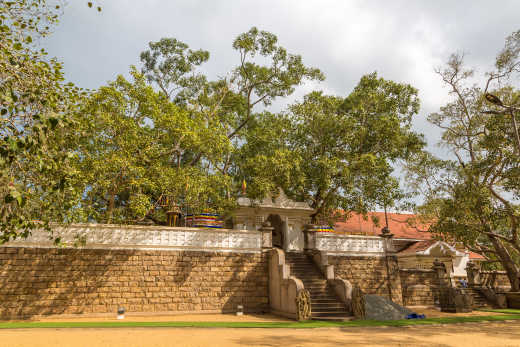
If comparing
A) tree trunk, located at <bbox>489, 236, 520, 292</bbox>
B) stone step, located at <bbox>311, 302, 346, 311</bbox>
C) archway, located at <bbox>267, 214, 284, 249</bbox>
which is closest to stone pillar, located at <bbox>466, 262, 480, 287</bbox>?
tree trunk, located at <bbox>489, 236, 520, 292</bbox>

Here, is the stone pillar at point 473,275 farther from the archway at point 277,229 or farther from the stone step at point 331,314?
the stone step at point 331,314

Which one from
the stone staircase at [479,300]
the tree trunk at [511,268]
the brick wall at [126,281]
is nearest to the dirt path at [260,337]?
the brick wall at [126,281]

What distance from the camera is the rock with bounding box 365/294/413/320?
11516 mm

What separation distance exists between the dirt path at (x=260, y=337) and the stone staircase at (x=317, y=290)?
6.74 ft

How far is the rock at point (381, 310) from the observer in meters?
11.5

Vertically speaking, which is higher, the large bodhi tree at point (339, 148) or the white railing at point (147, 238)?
the large bodhi tree at point (339, 148)

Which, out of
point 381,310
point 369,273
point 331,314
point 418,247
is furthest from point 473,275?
point 331,314

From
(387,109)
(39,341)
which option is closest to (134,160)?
(39,341)

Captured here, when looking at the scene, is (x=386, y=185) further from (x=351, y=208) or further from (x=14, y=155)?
(x=14, y=155)

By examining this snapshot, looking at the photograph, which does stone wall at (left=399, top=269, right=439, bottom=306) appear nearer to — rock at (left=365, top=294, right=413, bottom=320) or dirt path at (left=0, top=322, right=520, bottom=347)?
rock at (left=365, top=294, right=413, bottom=320)

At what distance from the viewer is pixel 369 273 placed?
591 inches

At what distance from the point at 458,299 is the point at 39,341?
1496 centimetres

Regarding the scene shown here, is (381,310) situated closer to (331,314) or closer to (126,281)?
(331,314)

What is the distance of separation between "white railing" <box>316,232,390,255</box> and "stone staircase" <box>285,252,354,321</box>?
0.96 metres
